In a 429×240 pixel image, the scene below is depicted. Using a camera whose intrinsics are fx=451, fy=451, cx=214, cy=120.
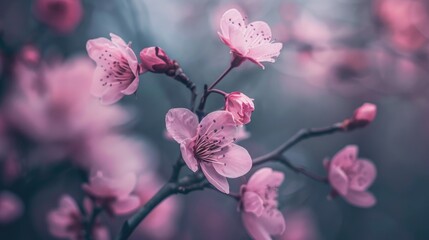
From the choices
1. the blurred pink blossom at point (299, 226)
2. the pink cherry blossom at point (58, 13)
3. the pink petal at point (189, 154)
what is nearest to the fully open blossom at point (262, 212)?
the pink petal at point (189, 154)

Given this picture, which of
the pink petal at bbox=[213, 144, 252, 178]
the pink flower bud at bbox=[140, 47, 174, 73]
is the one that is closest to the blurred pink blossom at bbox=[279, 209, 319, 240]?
the pink petal at bbox=[213, 144, 252, 178]

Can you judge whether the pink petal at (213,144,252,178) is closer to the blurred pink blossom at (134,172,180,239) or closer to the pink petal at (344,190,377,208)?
the pink petal at (344,190,377,208)

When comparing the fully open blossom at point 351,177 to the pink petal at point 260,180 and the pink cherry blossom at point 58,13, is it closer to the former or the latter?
the pink petal at point 260,180

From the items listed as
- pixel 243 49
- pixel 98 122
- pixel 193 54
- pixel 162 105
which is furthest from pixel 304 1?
pixel 243 49

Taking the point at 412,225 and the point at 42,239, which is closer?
the point at 42,239

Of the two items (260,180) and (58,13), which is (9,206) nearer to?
(58,13)

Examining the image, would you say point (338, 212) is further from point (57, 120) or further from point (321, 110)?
point (57, 120)
